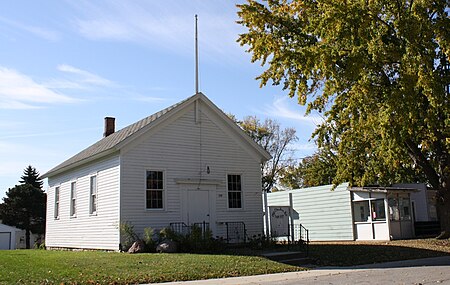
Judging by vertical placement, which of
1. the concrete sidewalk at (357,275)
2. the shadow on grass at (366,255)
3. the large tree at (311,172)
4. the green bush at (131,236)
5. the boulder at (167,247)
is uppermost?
the large tree at (311,172)

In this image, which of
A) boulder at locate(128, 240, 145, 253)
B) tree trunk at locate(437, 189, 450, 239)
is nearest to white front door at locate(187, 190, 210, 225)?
boulder at locate(128, 240, 145, 253)

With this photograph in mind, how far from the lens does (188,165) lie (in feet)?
71.2

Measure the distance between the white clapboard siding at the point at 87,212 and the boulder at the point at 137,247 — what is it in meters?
1.20

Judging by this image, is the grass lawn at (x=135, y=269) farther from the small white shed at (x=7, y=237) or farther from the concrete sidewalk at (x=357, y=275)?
the small white shed at (x=7, y=237)

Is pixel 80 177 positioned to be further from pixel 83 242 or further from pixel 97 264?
pixel 97 264

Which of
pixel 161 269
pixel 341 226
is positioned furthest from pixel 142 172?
pixel 341 226

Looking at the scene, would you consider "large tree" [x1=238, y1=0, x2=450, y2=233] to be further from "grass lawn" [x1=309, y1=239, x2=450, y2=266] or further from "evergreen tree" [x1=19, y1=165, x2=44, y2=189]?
"evergreen tree" [x1=19, y1=165, x2=44, y2=189]

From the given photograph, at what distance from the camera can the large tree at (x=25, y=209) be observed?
5728 centimetres

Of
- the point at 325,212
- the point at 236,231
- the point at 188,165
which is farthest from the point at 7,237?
the point at 236,231

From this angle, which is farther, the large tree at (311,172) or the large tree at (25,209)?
the large tree at (25,209)

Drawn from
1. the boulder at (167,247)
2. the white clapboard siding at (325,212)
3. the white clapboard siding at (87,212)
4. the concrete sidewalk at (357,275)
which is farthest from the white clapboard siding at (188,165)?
the white clapboard siding at (325,212)

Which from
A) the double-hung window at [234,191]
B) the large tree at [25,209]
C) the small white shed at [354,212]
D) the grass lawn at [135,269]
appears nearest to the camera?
the grass lawn at [135,269]

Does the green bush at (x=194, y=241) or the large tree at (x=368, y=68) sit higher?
the large tree at (x=368, y=68)

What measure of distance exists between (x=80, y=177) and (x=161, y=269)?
39.3 ft
